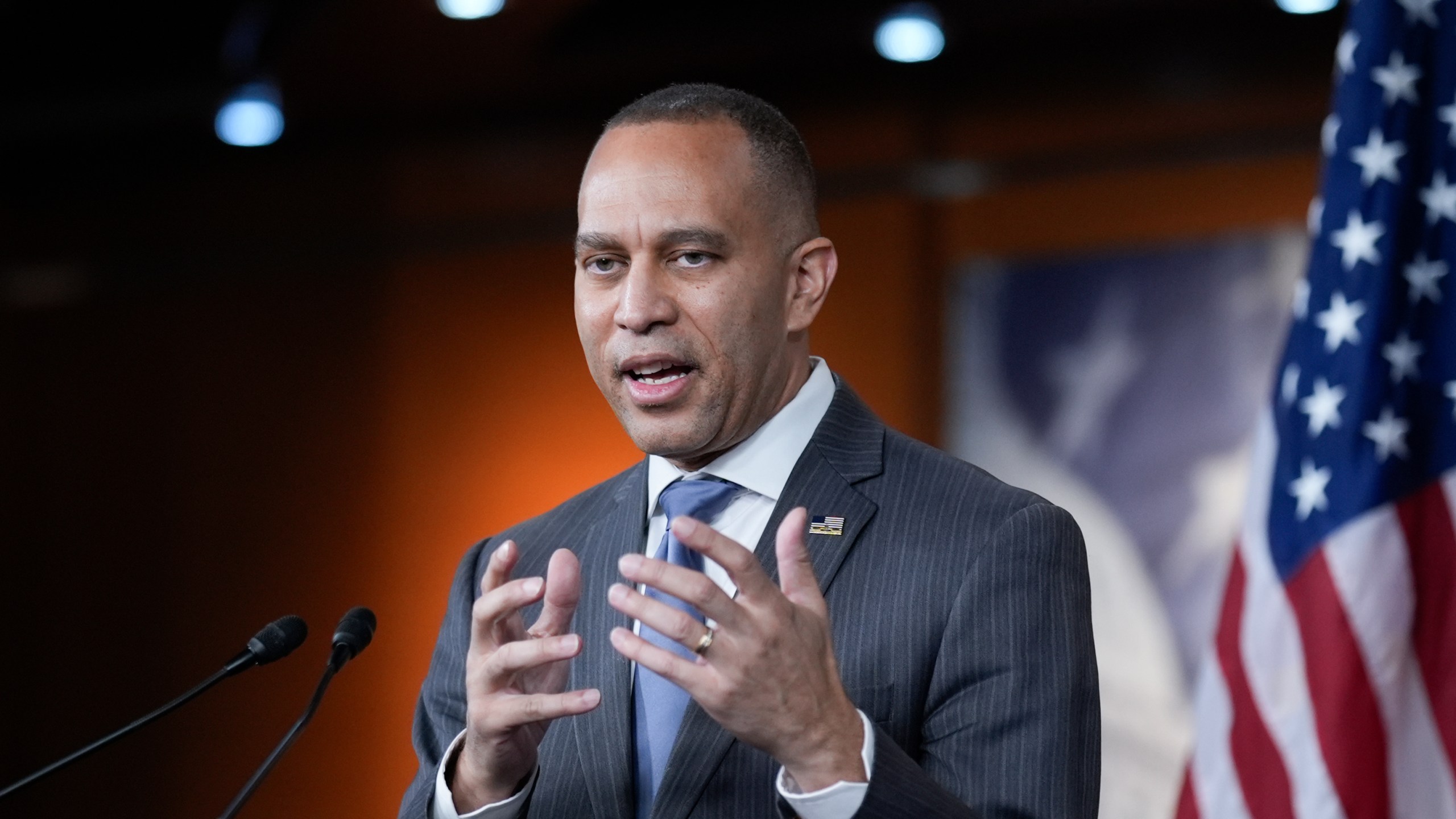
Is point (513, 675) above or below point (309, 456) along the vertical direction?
below

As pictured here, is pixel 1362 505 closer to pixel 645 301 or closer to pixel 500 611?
pixel 645 301

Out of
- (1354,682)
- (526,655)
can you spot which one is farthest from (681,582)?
(1354,682)

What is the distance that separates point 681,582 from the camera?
129 cm

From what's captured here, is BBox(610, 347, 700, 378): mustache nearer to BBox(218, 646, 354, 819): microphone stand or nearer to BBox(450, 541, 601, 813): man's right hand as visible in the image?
BBox(450, 541, 601, 813): man's right hand

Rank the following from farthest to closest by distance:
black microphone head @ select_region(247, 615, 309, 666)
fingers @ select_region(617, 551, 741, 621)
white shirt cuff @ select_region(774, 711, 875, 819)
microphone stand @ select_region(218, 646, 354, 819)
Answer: black microphone head @ select_region(247, 615, 309, 666), microphone stand @ select_region(218, 646, 354, 819), white shirt cuff @ select_region(774, 711, 875, 819), fingers @ select_region(617, 551, 741, 621)

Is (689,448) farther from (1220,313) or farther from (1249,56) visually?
(1249,56)

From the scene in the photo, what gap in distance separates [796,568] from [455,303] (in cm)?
399

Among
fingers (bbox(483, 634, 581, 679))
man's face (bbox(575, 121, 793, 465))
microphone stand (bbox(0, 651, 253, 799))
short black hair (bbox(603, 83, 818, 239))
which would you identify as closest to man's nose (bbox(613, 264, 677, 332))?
man's face (bbox(575, 121, 793, 465))

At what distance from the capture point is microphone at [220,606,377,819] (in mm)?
1513

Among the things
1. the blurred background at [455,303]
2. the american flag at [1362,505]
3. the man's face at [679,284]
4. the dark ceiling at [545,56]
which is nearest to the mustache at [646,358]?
the man's face at [679,284]

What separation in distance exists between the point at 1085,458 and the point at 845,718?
298 cm

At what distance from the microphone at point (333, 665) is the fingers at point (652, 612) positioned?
1.27 feet

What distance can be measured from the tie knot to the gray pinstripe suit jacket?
74 millimetres

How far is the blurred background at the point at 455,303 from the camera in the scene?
4219mm
